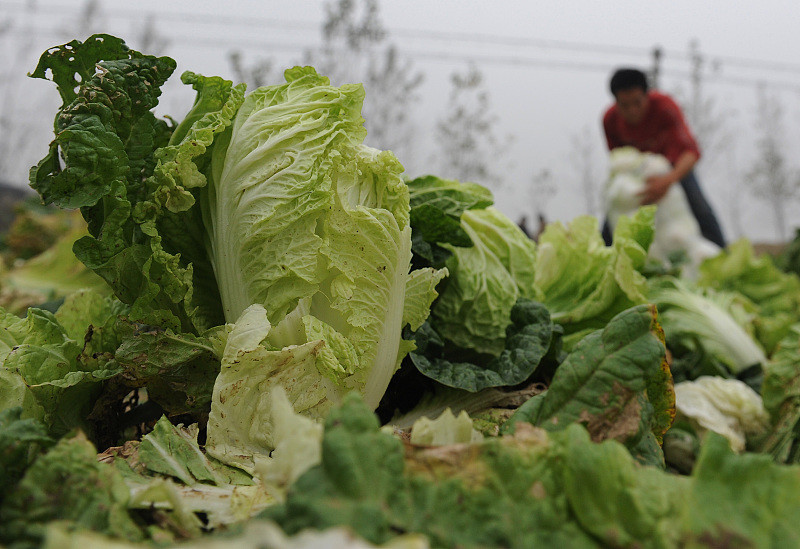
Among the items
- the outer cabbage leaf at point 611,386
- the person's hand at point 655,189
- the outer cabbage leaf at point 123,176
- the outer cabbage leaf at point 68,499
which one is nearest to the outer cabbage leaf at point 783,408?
the outer cabbage leaf at point 611,386

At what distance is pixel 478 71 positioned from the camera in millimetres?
16062

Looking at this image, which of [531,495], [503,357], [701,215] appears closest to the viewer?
[531,495]

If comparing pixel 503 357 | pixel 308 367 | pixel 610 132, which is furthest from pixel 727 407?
pixel 610 132

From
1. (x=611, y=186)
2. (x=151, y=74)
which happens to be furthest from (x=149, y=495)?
(x=611, y=186)

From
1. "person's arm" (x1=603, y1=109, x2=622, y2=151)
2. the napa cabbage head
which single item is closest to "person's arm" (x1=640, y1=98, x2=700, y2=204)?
"person's arm" (x1=603, y1=109, x2=622, y2=151)

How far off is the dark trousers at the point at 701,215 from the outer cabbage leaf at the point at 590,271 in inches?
148

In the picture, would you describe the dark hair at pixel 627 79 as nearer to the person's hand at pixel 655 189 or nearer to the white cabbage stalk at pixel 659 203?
the white cabbage stalk at pixel 659 203

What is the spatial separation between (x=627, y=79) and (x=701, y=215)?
1517 mm

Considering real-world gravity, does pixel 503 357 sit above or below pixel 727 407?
above

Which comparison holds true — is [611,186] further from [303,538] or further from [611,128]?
[303,538]

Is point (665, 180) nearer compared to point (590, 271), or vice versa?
point (590, 271)

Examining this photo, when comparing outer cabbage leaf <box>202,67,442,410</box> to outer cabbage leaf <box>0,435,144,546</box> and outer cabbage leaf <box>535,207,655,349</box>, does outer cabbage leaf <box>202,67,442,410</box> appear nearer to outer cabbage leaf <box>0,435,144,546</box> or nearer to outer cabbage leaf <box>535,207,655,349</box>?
outer cabbage leaf <box>0,435,144,546</box>

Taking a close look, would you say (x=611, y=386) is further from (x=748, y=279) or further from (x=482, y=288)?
(x=748, y=279)

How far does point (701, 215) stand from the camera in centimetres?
575
